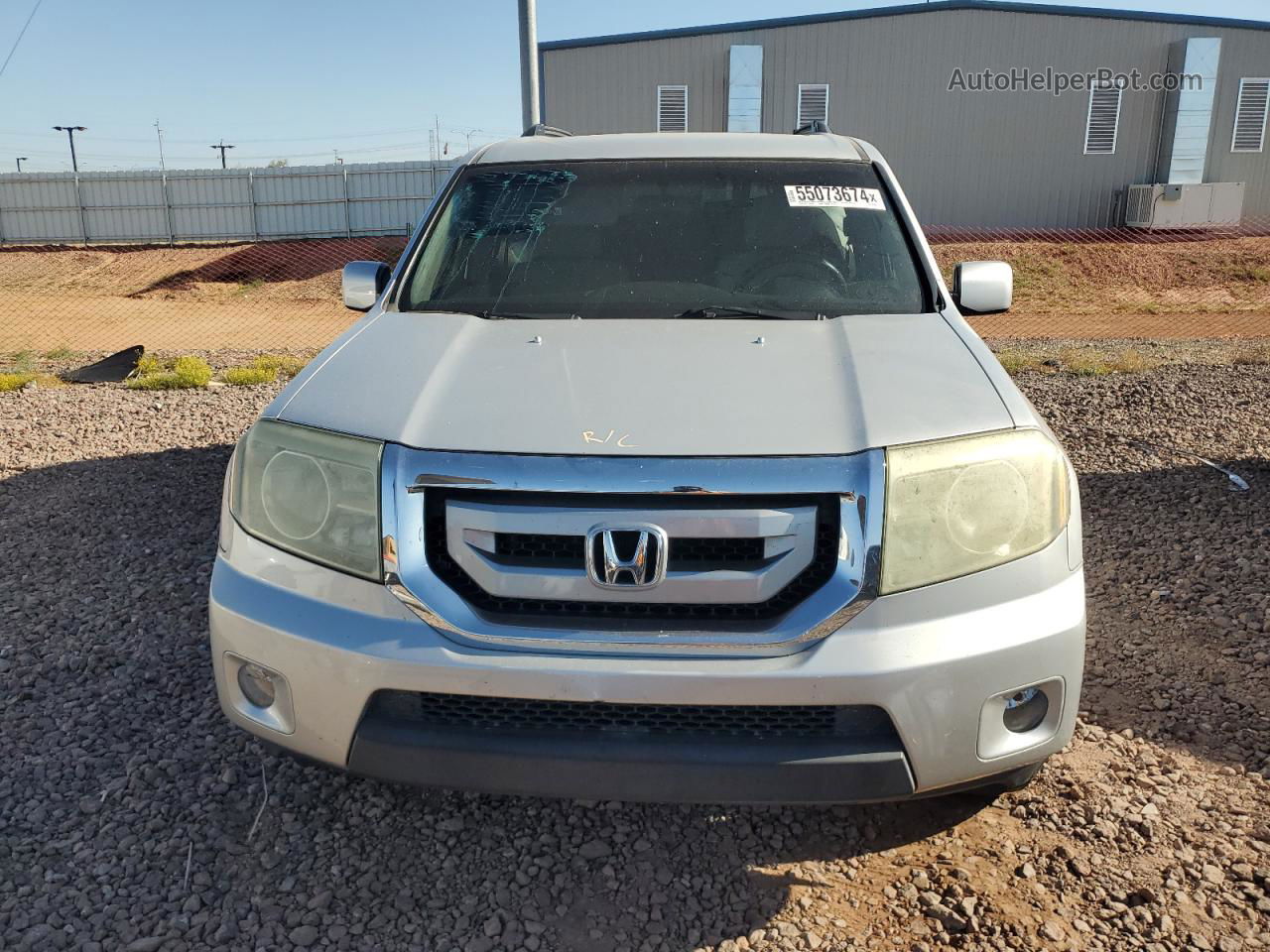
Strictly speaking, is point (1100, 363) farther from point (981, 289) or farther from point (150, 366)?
point (150, 366)

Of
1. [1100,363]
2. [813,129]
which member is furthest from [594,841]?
[1100,363]

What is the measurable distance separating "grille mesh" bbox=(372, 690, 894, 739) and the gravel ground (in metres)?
0.59

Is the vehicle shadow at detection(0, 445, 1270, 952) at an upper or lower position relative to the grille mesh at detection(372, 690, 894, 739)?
lower

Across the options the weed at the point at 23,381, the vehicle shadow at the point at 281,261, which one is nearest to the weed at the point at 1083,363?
the weed at the point at 23,381

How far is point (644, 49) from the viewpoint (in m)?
22.9

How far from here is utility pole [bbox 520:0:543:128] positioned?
9867 mm

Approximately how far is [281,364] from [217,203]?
66.7 ft

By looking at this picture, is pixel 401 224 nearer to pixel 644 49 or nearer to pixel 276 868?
pixel 644 49

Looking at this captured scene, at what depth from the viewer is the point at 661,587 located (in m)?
2.19

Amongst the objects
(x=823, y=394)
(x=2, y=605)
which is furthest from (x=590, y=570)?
(x=2, y=605)

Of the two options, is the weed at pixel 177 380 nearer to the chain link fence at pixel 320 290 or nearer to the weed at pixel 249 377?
the weed at pixel 249 377

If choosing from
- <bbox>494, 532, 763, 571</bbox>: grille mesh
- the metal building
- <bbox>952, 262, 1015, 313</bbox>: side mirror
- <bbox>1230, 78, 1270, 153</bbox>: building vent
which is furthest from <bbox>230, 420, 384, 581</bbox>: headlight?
<bbox>1230, 78, 1270, 153</bbox>: building vent

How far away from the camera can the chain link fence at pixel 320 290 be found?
15.9 meters

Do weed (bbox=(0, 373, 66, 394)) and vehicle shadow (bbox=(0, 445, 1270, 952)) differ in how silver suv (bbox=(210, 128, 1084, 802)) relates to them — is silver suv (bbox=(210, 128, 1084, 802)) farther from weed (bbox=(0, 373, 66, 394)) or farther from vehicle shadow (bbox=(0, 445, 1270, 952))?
weed (bbox=(0, 373, 66, 394))
